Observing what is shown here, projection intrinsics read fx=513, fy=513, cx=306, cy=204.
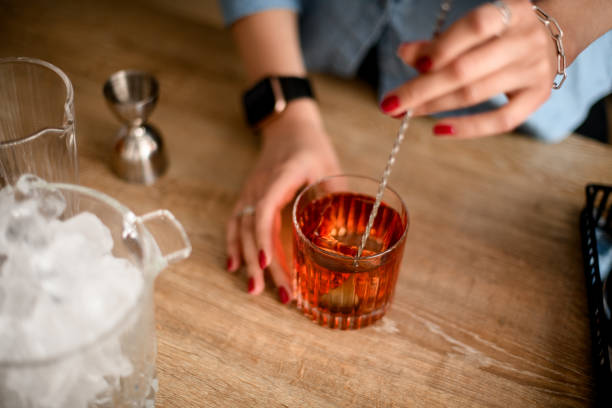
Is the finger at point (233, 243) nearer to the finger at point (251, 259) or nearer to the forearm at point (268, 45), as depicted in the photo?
the finger at point (251, 259)

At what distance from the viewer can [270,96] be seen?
0.98m

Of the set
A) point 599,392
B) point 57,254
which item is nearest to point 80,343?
point 57,254

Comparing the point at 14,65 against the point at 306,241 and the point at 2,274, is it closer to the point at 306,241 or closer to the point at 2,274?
the point at 2,274

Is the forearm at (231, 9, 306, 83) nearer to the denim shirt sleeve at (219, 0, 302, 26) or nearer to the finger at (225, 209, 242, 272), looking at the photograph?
the denim shirt sleeve at (219, 0, 302, 26)

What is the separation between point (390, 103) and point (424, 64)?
68 mm

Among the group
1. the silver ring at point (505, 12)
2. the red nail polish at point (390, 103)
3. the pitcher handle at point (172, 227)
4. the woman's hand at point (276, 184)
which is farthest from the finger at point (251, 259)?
the silver ring at point (505, 12)

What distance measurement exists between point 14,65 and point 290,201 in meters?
0.45

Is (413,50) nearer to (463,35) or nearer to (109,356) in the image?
(463,35)

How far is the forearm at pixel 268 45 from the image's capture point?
1.03 m

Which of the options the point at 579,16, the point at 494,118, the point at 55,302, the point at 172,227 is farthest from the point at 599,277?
the point at 55,302

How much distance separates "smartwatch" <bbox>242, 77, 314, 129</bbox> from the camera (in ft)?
3.19

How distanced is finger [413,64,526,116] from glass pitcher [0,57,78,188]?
0.46 meters

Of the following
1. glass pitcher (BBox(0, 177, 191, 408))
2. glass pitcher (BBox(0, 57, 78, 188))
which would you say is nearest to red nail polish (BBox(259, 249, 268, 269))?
glass pitcher (BBox(0, 177, 191, 408))

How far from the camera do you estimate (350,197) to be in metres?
0.73
